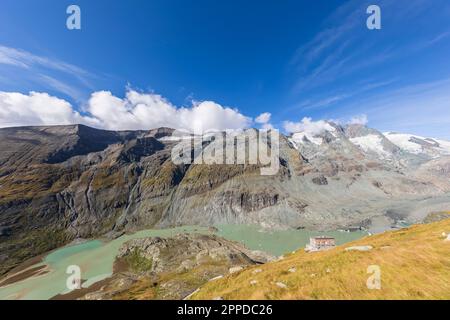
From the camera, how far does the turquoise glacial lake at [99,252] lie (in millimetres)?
86625

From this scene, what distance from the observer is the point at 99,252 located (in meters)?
127

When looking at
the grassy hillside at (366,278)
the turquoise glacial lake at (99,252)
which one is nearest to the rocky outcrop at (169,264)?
the turquoise glacial lake at (99,252)

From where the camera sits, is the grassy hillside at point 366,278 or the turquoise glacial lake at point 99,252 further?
the turquoise glacial lake at point 99,252

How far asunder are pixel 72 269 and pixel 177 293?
8794cm

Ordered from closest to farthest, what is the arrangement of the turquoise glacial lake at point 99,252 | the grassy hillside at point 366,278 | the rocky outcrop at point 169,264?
the grassy hillside at point 366,278
the rocky outcrop at point 169,264
the turquoise glacial lake at point 99,252

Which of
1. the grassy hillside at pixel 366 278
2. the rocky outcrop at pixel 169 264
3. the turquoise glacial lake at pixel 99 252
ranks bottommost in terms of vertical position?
the turquoise glacial lake at pixel 99 252

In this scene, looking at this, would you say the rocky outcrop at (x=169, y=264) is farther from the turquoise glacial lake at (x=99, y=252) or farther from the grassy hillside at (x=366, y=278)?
the grassy hillside at (x=366, y=278)

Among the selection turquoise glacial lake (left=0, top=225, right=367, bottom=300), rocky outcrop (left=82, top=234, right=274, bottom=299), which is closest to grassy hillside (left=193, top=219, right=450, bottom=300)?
rocky outcrop (left=82, top=234, right=274, bottom=299)

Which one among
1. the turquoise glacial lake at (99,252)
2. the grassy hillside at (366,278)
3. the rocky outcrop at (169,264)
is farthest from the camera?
the turquoise glacial lake at (99,252)

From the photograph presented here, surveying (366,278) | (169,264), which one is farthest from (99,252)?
(366,278)

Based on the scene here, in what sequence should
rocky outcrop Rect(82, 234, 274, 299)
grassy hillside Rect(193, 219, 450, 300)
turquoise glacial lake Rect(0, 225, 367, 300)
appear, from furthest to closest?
1. turquoise glacial lake Rect(0, 225, 367, 300)
2. rocky outcrop Rect(82, 234, 274, 299)
3. grassy hillside Rect(193, 219, 450, 300)

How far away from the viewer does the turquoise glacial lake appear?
86.6 meters

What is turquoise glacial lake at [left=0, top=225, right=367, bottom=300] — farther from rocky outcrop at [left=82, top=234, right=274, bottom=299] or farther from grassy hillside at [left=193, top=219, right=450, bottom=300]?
grassy hillside at [left=193, top=219, right=450, bottom=300]

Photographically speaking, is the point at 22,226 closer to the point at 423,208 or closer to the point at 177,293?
the point at 177,293
